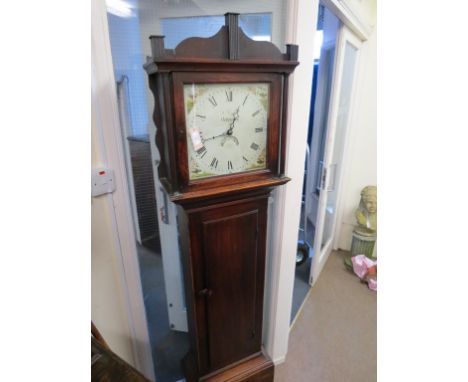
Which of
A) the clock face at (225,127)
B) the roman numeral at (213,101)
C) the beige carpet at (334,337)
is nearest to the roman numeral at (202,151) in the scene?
the clock face at (225,127)

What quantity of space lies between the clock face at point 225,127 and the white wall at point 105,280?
1.03ft

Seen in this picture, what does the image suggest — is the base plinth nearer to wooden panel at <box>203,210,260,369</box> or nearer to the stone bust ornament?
wooden panel at <box>203,210,260,369</box>

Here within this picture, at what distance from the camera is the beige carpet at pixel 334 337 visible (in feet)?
5.13

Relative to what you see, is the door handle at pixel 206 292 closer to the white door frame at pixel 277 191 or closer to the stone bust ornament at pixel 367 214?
the white door frame at pixel 277 191

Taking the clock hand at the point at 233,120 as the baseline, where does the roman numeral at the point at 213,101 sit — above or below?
above

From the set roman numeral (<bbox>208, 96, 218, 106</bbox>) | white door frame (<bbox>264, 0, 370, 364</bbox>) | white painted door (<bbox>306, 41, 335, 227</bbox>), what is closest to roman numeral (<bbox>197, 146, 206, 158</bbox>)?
roman numeral (<bbox>208, 96, 218, 106</bbox>)

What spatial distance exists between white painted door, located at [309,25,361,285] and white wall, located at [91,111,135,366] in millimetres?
1639

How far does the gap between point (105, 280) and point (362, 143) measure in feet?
8.13

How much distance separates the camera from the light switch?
845mm

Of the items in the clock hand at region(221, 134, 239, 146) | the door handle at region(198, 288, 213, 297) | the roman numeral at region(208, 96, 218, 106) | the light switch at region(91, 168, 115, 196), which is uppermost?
the roman numeral at region(208, 96, 218, 106)
